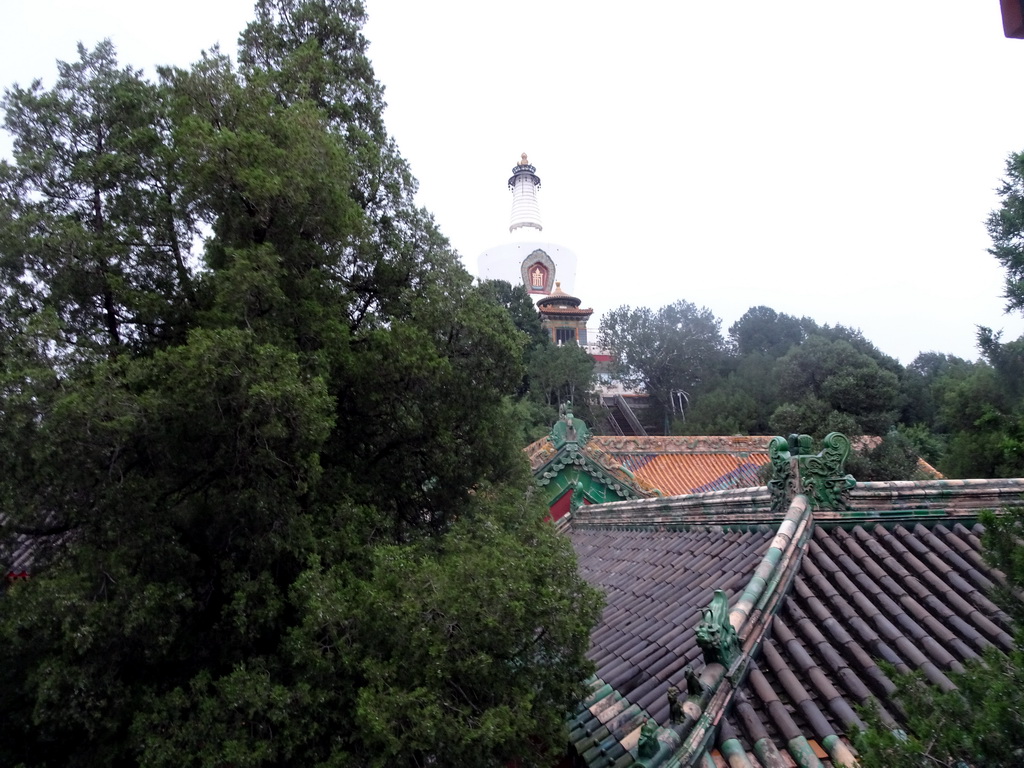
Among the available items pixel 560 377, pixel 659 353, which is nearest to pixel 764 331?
pixel 659 353

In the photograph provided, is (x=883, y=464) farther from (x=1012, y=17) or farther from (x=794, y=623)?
(x=1012, y=17)

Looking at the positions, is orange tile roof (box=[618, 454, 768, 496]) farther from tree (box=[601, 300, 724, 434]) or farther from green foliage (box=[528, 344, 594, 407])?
tree (box=[601, 300, 724, 434])

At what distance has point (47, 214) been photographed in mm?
4832

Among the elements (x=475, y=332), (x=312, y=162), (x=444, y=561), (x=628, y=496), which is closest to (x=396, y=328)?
(x=475, y=332)

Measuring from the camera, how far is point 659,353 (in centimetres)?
3794

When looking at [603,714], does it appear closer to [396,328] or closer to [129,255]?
[396,328]

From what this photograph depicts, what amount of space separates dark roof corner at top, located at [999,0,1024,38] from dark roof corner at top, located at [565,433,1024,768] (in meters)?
2.09

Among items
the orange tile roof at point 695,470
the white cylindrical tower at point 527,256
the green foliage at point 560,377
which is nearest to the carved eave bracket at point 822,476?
the orange tile roof at point 695,470

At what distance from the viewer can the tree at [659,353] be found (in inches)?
1495

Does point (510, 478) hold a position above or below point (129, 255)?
below

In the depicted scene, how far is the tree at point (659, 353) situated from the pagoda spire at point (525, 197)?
642 inches

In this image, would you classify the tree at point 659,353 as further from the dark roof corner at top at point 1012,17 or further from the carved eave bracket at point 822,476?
the dark roof corner at top at point 1012,17

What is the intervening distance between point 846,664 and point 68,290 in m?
5.29

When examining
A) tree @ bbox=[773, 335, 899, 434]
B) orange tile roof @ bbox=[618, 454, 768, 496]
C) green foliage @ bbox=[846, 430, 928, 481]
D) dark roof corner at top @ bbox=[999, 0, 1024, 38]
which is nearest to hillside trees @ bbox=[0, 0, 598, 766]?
dark roof corner at top @ bbox=[999, 0, 1024, 38]
